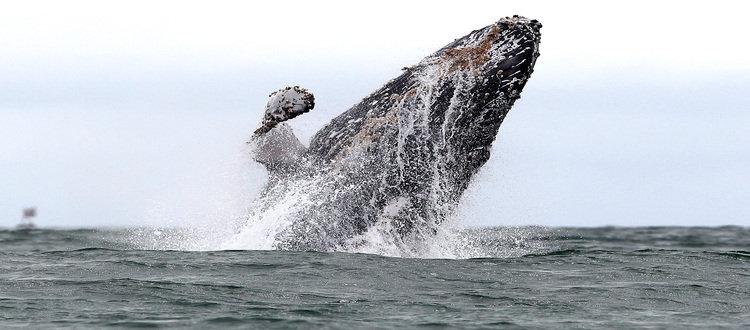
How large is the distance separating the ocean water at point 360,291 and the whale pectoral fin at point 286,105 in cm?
147

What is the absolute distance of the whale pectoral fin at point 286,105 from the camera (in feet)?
37.0

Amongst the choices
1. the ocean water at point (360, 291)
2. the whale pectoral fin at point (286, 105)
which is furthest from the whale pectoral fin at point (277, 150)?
the ocean water at point (360, 291)

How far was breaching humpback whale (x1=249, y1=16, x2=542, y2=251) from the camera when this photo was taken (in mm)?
11117

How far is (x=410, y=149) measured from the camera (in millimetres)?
11156

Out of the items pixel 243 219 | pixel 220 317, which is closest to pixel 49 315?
pixel 220 317

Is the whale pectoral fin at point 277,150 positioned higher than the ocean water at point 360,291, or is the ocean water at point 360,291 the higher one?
the whale pectoral fin at point 277,150

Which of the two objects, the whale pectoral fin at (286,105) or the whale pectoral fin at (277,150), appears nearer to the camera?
the whale pectoral fin at (286,105)

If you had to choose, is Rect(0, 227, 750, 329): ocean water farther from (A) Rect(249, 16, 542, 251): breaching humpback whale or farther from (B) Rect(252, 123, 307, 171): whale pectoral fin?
(B) Rect(252, 123, 307, 171): whale pectoral fin

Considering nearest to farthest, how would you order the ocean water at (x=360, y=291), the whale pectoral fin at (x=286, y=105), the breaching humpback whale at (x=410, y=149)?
1. the ocean water at (x=360, y=291)
2. the breaching humpback whale at (x=410, y=149)
3. the whale pectoral fin at (x=286, y=105)

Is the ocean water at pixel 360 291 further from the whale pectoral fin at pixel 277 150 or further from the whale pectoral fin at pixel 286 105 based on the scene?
the whale pectoral fin at pixel 286 105

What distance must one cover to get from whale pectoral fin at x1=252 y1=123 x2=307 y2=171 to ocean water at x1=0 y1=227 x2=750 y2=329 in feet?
3.46

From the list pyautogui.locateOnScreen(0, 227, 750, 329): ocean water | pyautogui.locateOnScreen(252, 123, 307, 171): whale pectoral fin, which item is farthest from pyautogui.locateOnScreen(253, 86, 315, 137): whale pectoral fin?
pyautogui.locateOnScreen(0, 227, 750, 329): ocean water

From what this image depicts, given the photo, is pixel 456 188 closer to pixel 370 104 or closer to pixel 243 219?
pixel 370 104

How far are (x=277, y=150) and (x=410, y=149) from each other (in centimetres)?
153
